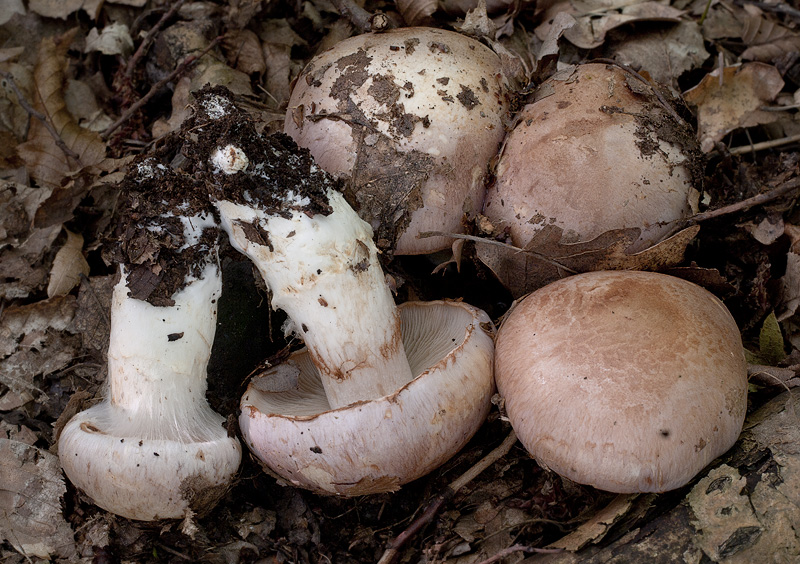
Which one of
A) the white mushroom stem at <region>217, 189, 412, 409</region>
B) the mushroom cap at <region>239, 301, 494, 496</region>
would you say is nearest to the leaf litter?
the mushroom cap at <region>239, 301, 494, 496</region>

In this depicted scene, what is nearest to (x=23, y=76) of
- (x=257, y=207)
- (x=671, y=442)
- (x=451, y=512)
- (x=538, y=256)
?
(x=257, y=207)

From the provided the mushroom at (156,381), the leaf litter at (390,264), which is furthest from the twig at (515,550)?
the mushroom at (156,381)

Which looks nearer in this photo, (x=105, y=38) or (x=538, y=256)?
(x=538, y=256)

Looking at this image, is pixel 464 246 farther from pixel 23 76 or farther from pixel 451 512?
pixel 23 76

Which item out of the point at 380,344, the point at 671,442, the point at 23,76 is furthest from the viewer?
the point at 23,76

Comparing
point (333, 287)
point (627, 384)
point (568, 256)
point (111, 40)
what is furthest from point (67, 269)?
point (627, 384)

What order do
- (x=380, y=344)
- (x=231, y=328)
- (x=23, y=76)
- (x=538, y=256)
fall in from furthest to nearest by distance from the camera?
1. (x=23, y=76)
2. (x=231, y=328)
3. (x=538, y=256)
4. (x=380, y=344)

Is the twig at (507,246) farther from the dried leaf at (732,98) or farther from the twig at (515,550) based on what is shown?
the dried leaf at (732,98)
